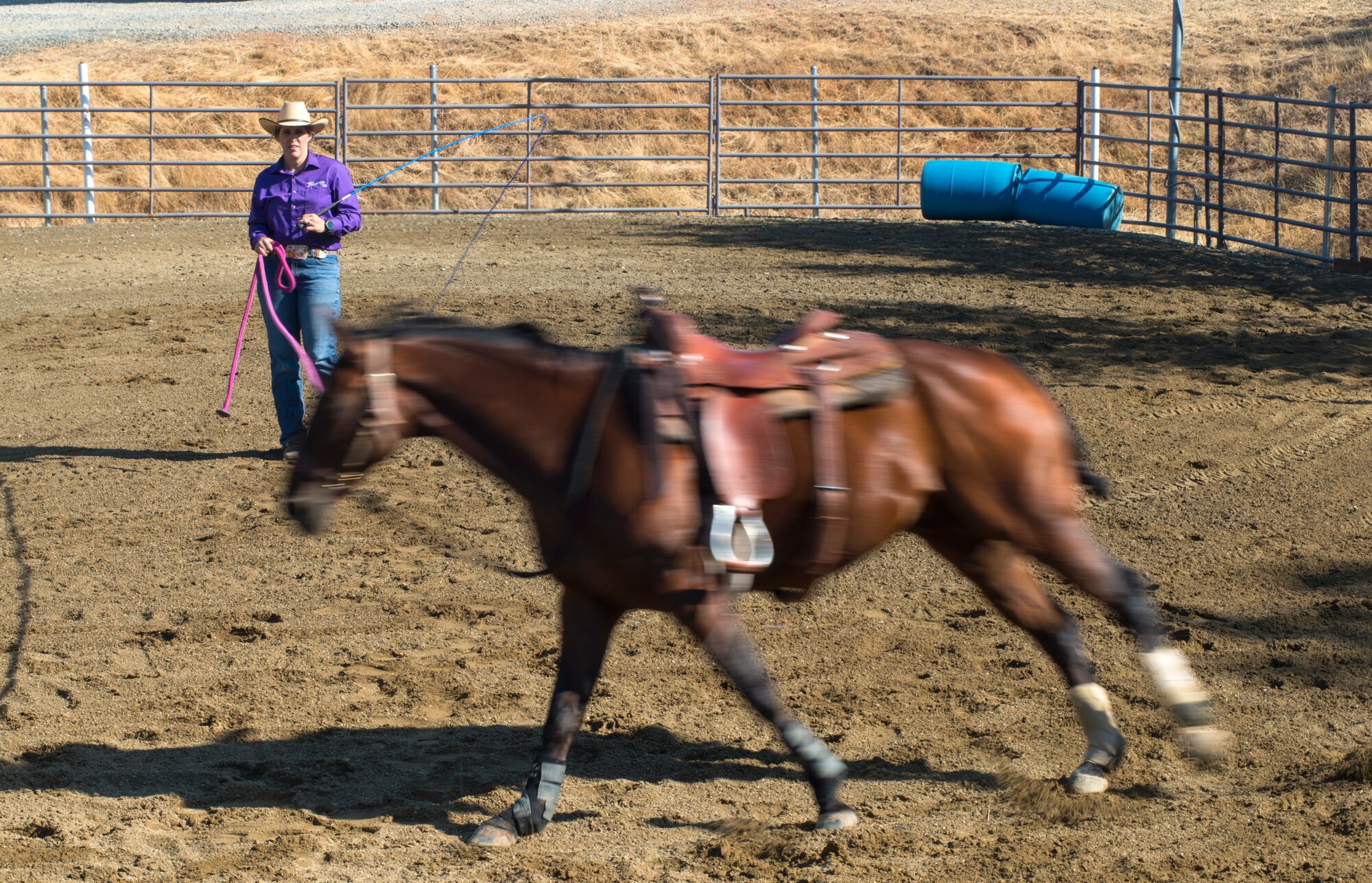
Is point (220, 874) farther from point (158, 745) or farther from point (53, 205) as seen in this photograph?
point (53, 205)

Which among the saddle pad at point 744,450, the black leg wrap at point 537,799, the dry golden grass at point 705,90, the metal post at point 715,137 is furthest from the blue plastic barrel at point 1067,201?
the black leg wrap at point 537,799

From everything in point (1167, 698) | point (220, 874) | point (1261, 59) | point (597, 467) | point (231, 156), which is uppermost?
point (1261, 59)

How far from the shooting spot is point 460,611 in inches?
212

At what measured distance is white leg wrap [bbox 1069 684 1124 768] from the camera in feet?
12.7

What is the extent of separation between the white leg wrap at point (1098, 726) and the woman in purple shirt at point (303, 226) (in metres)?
4.32

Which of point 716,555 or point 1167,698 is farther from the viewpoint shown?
point 1167,698

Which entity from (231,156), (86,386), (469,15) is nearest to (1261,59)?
(469,15)

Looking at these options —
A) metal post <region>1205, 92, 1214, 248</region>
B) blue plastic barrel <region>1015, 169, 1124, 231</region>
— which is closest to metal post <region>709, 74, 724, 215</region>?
blue plastic barrel <region>1015, 169, 1124, 231</region>

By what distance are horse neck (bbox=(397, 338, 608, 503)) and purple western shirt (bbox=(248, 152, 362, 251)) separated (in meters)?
3.72

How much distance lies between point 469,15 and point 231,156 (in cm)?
1480

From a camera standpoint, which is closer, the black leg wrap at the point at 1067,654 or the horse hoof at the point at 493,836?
the horse hoof at the point at 493,836

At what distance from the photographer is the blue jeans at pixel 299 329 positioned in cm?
681

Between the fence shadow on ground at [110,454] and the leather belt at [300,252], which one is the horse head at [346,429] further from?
the fence shadow on ground at [110,454]

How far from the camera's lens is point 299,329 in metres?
7.19
